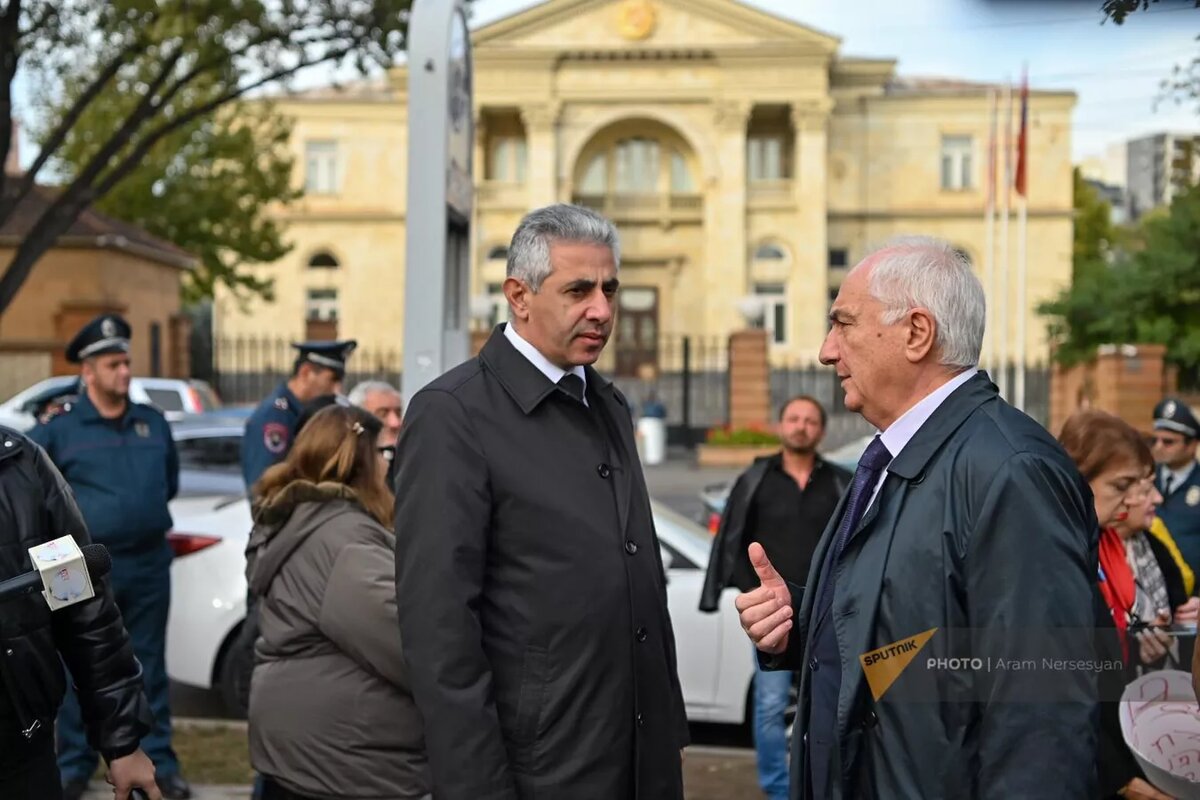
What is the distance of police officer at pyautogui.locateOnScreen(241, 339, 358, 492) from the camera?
704 cm

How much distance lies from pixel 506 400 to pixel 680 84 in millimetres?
48958

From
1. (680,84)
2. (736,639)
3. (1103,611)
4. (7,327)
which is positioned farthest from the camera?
(680,84)

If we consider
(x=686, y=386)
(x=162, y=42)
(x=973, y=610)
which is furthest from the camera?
(x=686, y=386)

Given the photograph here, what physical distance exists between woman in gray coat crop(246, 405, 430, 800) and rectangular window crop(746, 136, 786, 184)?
50568 millimetres

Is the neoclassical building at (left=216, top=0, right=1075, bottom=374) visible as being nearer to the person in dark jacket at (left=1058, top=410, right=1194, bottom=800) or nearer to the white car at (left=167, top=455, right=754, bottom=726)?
the white car at (left=167, top=455, right=754, bottom=726)

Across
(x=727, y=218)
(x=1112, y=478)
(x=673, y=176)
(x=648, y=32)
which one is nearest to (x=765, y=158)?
(x=673, y=176)

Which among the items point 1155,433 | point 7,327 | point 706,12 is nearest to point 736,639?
point 1155,433

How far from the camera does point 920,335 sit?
8.35 ft

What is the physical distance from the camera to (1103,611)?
2.47m

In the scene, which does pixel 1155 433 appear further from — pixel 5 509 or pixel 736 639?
pixel 5 509

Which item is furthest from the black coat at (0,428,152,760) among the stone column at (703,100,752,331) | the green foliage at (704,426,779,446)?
the stone column at (703,100,752,331)

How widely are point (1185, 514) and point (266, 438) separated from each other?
4.51 metres

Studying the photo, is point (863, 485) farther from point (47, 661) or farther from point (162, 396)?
point (162, 396)

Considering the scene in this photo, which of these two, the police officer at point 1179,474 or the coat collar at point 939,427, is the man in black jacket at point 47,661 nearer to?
the coat collar at point 939,427
